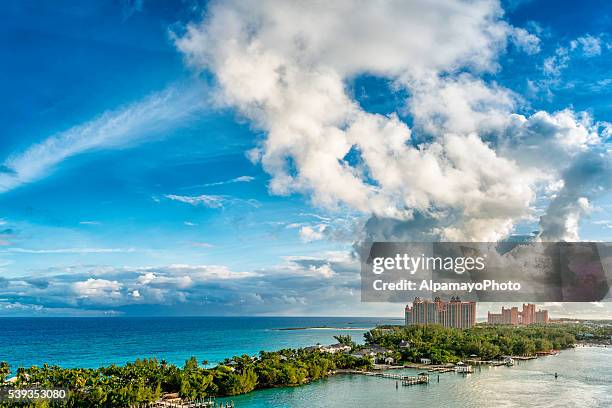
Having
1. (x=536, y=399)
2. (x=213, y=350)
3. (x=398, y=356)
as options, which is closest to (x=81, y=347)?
(x=213, y=350)

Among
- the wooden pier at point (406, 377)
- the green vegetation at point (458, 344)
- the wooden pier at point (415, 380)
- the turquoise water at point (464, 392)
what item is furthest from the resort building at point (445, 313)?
the wooden pier at point (415, 380)

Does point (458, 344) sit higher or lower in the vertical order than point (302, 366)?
lower

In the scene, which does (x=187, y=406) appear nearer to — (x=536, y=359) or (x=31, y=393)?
(x=31, y=393)

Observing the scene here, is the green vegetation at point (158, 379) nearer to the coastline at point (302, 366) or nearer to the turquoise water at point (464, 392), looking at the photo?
the coastline at point (302, 366)

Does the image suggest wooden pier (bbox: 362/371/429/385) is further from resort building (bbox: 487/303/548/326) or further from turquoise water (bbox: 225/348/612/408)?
resort building (bbox: 487/303/548/326)

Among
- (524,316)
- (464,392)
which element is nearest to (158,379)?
(464,392)

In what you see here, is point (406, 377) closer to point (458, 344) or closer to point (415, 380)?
point (415, 380)
